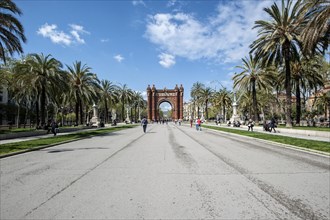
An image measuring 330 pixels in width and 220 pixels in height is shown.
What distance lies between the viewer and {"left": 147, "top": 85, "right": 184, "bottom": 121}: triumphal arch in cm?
10544

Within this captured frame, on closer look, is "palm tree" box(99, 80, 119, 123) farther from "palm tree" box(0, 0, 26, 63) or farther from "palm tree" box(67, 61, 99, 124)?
"palm tree" box(0, 0, 26, 63)

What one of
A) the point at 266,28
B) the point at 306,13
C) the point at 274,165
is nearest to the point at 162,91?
the point at 266,28

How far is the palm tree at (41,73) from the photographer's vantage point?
27.7 metres

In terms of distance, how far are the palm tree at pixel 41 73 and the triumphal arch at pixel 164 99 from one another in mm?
75745

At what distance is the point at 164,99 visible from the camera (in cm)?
10669

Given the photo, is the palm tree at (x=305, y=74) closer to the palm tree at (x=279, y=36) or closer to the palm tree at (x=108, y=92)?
the palm tree at (x=279, y=36)

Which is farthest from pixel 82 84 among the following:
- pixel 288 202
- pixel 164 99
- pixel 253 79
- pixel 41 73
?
pixel 164 99

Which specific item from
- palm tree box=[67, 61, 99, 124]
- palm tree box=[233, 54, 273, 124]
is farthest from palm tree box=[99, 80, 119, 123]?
palm tree box=[233, 54, 273, 124]

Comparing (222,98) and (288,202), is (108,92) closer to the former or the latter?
(222,98)

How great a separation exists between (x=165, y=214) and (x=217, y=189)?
1752 millimetres

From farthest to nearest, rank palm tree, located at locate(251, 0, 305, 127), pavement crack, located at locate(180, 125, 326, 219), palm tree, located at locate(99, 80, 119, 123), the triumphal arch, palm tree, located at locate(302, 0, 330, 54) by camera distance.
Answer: the triumphal arch < palm tree, located at locate(99, 80, 119, 123) < palm tree, located at locate(251, 0, 305, 127) < palm tree, located at locate(302, 0, 330, 54) < pavement crack, located at locate(180, 125, 326, 219)

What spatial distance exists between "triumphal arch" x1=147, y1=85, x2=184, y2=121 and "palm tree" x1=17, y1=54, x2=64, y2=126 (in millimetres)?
75745

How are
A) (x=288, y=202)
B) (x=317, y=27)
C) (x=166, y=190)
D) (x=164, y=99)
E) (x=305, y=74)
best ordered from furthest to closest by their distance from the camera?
(x=164, y=99) → (x=305, y=74) → (x=317, y=27) → (x=166, y=190) → (x=288, y=202)

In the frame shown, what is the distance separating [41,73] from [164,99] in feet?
260
